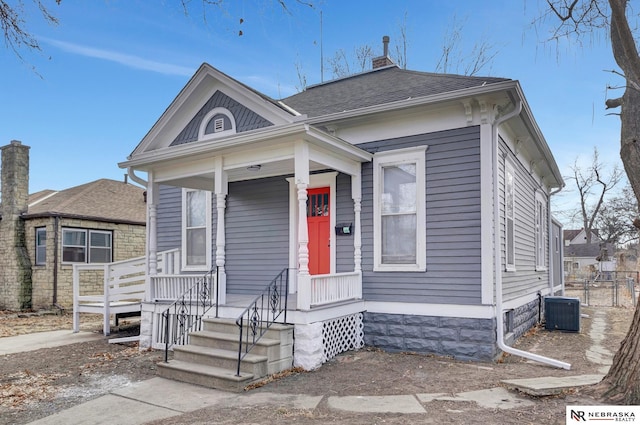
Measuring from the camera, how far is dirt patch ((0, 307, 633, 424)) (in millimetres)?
4426

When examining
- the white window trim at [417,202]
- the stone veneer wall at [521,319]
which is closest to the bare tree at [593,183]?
the stone veneer wall at [521,319]

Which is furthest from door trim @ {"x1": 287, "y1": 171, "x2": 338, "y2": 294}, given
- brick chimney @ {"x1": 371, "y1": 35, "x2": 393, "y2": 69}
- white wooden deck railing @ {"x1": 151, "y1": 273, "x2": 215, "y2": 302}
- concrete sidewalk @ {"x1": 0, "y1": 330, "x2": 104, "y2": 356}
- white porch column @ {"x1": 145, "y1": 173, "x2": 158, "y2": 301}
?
concrete sidewalk @ {"x1": 0, "y1": 330, "x2": 104, "y2": 356}

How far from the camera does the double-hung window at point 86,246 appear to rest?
50.5 ft

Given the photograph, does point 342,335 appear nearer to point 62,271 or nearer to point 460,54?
point 62,271

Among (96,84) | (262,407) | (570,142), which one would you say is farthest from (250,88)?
(570,142)

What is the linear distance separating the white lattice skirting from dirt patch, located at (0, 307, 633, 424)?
15 centimetres

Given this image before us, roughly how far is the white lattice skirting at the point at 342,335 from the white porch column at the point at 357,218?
883 mm

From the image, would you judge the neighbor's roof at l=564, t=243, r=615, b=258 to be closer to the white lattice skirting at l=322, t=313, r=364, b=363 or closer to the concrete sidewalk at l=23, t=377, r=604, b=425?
the white lattice skirting at l=322, t=313, r=364, b=363

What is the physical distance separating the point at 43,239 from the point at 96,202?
223 centimetres

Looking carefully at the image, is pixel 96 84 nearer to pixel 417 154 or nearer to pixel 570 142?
pixel 417 154

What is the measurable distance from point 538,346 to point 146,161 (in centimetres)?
758

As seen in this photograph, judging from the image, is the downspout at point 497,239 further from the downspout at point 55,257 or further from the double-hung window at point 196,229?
the downspout at point 55,257

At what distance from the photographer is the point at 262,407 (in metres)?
4.80

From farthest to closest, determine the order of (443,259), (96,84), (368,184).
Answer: (96,84) → (368,184) → (443,259)
